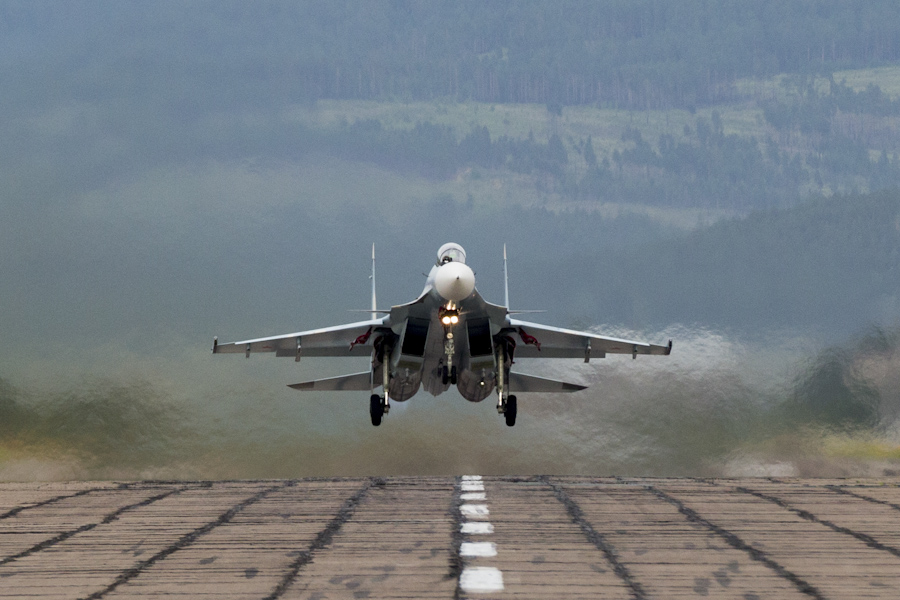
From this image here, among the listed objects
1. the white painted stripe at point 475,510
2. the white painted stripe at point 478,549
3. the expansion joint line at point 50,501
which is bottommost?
the expansion joint line at point 50,501

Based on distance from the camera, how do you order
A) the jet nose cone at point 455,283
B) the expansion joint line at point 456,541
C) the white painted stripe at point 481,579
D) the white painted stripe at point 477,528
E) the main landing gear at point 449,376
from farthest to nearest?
the main landing gear at point 449,376, the jet nose cone at point 455,283, the white painted stripe at point 477,528, the expansion joint line at point 456,541, the white painted stripe at point 481,579

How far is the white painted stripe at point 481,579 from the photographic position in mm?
11500

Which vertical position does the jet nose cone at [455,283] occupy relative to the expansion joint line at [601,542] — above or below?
above

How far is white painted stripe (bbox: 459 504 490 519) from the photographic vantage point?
58.1 feet

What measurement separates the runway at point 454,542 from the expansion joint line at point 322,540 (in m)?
0.05

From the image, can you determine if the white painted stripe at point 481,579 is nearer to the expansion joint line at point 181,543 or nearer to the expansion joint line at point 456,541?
the expansion joint line at point 456,541

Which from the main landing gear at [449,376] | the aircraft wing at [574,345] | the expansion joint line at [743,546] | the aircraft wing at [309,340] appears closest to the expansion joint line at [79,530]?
the aircraft wing at [309,340]

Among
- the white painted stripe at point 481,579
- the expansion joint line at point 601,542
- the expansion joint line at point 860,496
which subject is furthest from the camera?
the expansion joint line at point 860,496

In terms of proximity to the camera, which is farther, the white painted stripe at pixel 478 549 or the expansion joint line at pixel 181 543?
the white painted stripe at pixel 478 549

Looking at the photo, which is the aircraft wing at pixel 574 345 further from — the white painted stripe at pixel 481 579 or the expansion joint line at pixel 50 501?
the white painted stripe at pixel 481 579

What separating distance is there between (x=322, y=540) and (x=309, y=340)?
1416cm

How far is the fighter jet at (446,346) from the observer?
23938mm

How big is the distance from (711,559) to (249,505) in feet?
36.3

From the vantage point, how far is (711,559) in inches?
541
